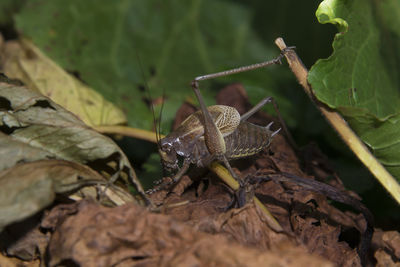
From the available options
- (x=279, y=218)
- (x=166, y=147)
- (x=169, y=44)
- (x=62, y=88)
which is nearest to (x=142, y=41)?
(x=169, y=44)

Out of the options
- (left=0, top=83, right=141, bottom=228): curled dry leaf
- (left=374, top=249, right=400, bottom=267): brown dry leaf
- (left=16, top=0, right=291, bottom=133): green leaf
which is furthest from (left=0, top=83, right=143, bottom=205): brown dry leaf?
(left=16, top=0, right=291, bottom=133): green leaf

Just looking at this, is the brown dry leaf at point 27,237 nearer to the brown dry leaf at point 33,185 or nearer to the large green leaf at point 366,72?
the brown dry leaf at point 33,185

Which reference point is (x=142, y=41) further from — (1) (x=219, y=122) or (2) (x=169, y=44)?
(1) (x=219, y=122)

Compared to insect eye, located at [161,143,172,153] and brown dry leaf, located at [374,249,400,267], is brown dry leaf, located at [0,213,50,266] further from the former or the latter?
brown dry leaf, located at [374,249,400,267]

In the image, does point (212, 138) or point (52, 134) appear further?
point (212, 138)

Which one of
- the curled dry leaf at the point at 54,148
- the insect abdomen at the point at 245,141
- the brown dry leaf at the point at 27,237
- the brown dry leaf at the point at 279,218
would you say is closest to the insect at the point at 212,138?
the insect abdomen at the point at 245,141

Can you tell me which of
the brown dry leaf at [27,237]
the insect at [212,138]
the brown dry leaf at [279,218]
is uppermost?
the brown dry leaf at [27,237]

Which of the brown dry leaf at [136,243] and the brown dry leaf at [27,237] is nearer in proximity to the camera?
the brown dry leaf at [136,243]
